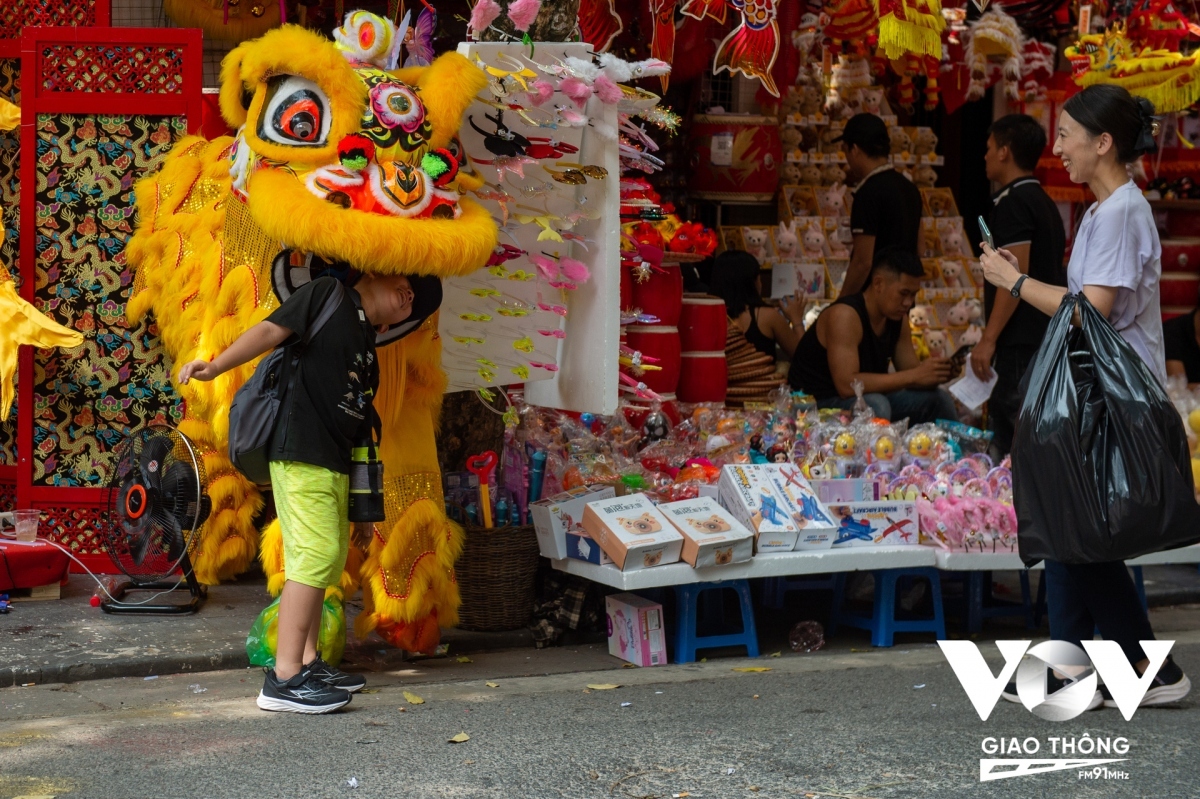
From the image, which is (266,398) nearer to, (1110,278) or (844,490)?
(844,490)

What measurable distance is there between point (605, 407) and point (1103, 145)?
211 centimetres

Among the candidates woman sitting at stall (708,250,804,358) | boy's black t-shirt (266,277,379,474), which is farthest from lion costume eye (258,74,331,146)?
woman sitting at stall (708,250,804,358)

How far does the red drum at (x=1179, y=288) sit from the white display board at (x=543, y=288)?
21.8 ft

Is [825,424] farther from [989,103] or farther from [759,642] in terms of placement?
[989,103]

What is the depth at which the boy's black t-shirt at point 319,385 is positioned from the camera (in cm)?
467

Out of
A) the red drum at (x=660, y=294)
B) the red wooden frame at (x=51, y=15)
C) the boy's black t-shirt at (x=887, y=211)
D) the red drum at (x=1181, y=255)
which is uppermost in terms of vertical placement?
the red wooden frame at (x=51, y=15)

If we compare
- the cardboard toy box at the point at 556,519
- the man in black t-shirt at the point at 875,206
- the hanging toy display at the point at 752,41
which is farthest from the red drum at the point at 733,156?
the cardboard toy box at the point at 556,519

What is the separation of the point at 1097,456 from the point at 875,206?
432 centimetres

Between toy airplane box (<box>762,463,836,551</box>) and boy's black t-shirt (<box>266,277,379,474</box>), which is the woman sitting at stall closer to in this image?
toy airplane box (<box>762,463,836,551</box>)

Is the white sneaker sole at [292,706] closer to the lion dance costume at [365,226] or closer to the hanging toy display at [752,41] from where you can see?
the lion dance costume at [365,226]

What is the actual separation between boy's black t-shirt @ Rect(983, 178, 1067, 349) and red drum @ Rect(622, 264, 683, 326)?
5.24ft

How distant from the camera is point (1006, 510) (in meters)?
6.03

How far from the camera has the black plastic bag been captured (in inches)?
179

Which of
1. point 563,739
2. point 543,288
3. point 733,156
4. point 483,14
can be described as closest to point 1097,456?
point 563,739
